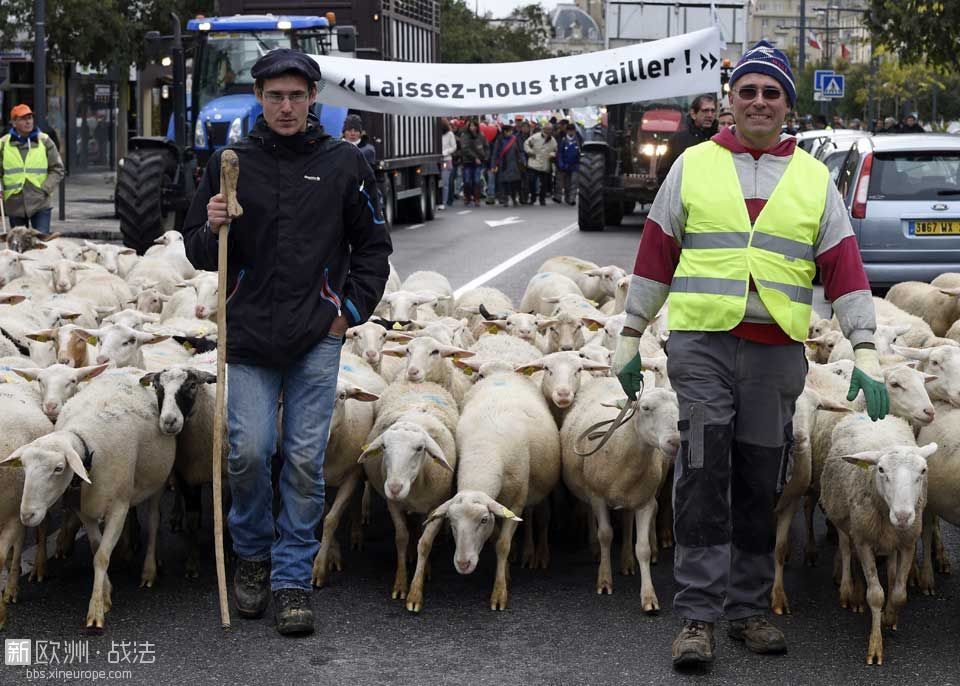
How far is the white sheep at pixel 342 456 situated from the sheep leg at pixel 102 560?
0.88 m

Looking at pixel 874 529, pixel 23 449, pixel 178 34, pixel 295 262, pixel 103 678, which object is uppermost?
pixel 178 34

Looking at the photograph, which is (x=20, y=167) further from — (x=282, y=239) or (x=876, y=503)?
(x=876, y=503)

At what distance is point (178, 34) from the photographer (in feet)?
56.0

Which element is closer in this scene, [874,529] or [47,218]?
[874,529]

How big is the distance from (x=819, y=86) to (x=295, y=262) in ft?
128

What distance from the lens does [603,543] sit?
6.27 meters

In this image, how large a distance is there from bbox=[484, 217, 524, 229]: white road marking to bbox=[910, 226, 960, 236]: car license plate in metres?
12.2

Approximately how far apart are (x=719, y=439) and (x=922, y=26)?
19336mm

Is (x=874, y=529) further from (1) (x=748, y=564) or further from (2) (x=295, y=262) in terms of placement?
(2) (x=295, y=262)

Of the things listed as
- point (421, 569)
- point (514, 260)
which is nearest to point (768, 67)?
point (421, 569)

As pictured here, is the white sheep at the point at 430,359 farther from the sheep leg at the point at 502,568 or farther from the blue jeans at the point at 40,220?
the blue jeans at the point at 40,220

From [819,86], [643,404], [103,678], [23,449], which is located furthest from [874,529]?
[819,86]

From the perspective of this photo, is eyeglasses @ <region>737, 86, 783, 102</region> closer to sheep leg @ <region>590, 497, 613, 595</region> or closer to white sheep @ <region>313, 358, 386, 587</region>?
sheep leg @ <region>590, 497, 613, 595</region>

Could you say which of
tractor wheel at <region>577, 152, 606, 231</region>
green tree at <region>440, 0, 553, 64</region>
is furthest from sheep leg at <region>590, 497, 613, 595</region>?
green tree at <region>440, 0, 553, 64</region>
